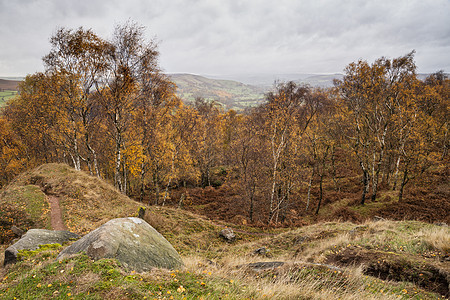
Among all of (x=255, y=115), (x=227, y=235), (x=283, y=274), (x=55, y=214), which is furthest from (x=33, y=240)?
(x=255, y=115)

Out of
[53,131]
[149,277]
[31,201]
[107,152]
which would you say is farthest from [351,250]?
[107,152]

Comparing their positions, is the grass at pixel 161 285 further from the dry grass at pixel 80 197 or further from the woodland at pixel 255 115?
the woodland at pixel 255 115

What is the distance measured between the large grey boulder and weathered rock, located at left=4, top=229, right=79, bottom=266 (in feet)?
8.89

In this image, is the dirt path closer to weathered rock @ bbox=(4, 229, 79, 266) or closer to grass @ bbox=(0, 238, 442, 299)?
weathered rock @ bbox=(4, 229, 79, 266)

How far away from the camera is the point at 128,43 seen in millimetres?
20188

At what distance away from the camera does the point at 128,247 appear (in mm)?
6656

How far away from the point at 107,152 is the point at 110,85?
1975 cm

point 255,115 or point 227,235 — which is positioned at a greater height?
point 255,115

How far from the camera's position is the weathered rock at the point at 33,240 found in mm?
7490

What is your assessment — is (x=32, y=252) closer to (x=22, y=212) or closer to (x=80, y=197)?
(x=22, y=212)

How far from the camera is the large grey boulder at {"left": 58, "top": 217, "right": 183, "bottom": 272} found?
6.14m

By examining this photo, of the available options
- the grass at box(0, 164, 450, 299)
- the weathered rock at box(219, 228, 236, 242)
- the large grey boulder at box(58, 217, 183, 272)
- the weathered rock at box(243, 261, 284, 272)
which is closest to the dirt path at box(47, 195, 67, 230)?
the grass at box(0, 164, 450, 299)

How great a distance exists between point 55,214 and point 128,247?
12761 millimetres

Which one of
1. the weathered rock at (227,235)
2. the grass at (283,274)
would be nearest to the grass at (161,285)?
the grass at (283,274)
